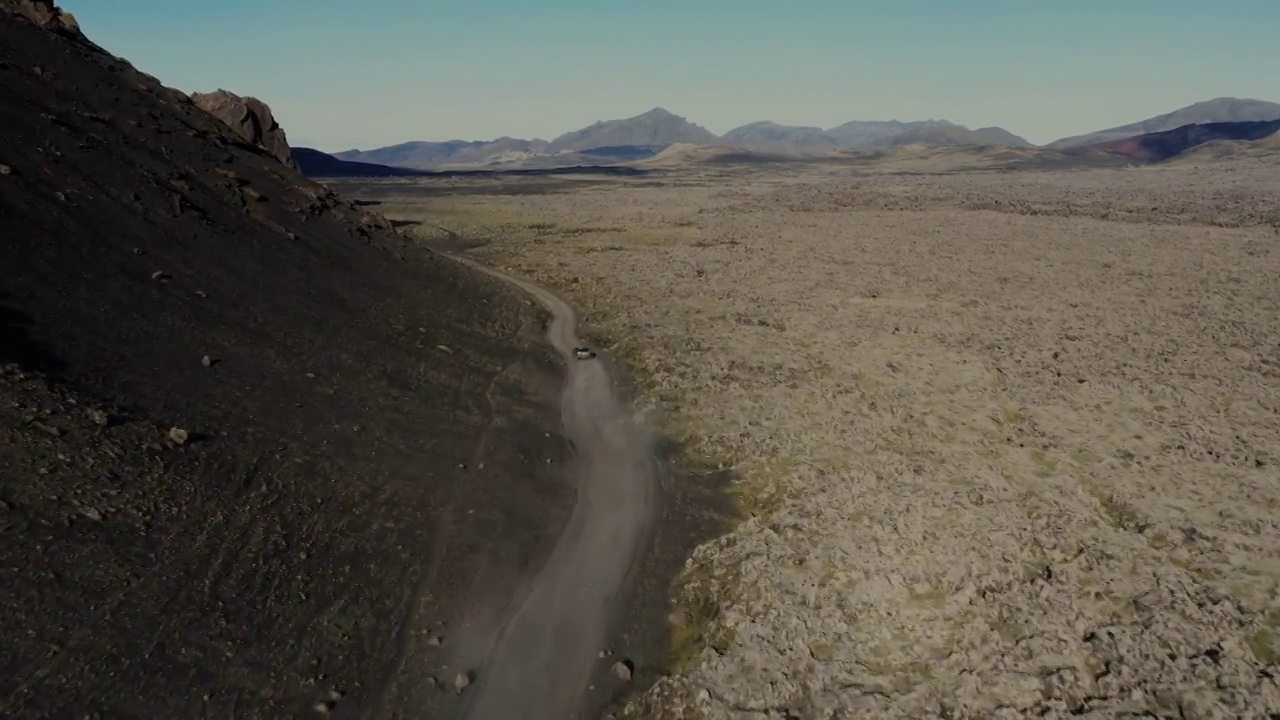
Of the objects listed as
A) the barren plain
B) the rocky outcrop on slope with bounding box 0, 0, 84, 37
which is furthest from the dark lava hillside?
the barren plain

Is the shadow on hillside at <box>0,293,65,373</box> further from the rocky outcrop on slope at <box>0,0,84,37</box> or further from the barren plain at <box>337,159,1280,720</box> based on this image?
the rocky outcrop on slope at <box>0,0,84,37</box>

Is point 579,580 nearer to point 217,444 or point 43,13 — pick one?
point 217,444

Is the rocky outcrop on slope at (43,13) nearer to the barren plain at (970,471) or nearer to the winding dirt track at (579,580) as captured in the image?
the barren plain at (970,471)

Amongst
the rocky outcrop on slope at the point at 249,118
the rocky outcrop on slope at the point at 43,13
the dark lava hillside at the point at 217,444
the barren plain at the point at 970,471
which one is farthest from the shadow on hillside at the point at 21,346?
the rocky outcrop on slope at the point at 249,118

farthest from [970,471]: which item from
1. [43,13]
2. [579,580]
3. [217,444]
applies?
[43,13]

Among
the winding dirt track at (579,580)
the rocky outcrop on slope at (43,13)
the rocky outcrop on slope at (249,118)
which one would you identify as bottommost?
the winding dirt track at (579,580)

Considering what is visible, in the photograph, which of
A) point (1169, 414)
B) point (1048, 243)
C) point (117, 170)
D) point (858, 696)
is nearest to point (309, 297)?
point (117, 170)

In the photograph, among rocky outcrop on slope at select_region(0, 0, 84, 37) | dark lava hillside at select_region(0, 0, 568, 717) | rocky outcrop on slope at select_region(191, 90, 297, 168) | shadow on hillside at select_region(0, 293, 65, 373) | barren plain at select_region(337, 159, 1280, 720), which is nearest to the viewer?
dark lava hillside at select_region(0, 0, 568, 717)
